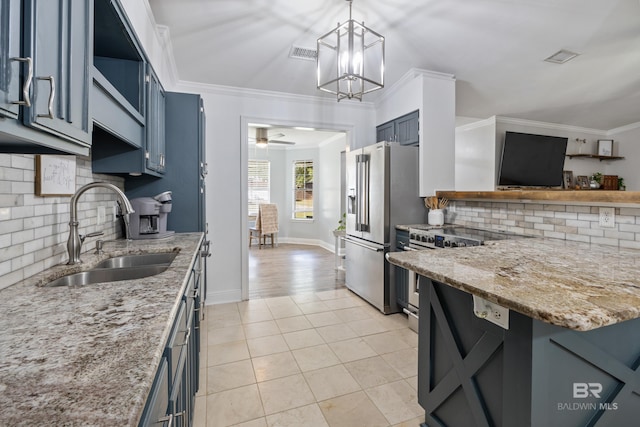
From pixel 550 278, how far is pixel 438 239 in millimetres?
1526

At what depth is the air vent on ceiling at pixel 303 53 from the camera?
112 inches

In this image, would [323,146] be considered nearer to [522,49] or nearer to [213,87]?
[213,87]

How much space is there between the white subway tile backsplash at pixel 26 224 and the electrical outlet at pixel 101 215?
457 mm

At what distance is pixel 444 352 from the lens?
1505 mm

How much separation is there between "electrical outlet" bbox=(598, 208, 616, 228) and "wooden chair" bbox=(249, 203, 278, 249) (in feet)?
20.1

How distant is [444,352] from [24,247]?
6.17 ft

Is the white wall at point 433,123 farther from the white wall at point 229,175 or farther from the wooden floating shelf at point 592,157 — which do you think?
the wooden floating shelf at point 592,157

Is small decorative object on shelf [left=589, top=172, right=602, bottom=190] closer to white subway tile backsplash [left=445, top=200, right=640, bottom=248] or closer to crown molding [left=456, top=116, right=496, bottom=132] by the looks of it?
crown molding [left=456, top=116, right=496, bottom=132]

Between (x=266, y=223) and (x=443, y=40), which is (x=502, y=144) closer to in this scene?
(x=443, y=40)

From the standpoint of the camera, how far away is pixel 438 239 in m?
2.70

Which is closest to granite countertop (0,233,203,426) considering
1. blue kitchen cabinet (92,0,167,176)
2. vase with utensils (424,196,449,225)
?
blue kitchen cabinet (92,0,167,176)

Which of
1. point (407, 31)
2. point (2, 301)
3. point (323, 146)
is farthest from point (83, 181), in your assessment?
point (323, 146)

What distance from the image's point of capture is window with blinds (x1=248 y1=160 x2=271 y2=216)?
8.04 meters

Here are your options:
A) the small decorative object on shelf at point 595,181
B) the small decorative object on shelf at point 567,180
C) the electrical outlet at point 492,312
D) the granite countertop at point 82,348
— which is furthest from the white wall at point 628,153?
the granite countertop at point 82,348
